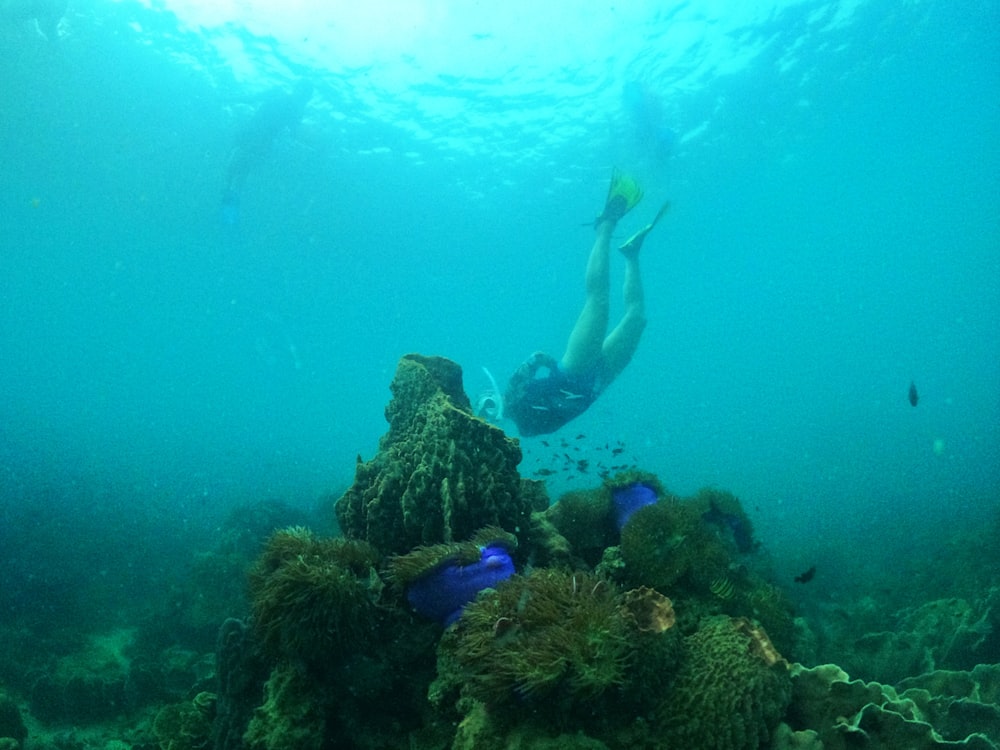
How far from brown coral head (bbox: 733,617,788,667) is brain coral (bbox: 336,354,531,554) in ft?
6.53

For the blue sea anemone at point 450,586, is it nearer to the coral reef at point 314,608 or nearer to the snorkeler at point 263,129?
the coral reef at point 314,608

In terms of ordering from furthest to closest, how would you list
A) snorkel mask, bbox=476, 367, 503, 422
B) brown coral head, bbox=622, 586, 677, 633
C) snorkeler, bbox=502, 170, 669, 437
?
snorkeler, bbox=502, 170, 669, 437 → snorkel mask, bbox=476, 367, 503, 422 → brown coral head, bbox=622, 586, 677, 633

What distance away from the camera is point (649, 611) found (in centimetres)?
312

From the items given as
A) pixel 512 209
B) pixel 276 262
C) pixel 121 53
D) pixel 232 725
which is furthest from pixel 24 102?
pixel 232 725

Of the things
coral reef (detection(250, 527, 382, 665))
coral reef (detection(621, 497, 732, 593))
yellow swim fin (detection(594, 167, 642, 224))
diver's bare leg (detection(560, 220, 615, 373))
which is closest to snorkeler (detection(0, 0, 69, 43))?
yellow swim fin (detection(594, 167, 642, 224))

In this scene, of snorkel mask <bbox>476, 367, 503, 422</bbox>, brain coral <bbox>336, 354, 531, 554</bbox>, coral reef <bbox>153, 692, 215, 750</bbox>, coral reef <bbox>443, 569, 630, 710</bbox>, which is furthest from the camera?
snorkel mask <bbox>476, 367, 503, 422</bbox>

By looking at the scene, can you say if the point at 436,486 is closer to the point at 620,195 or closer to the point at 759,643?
the point at 759,643

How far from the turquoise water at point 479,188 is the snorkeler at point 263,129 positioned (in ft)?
1.48

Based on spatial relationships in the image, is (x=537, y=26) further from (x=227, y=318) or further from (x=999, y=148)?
(x=227, y=318)

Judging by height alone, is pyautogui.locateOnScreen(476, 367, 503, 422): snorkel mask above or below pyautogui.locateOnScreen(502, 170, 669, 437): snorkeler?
below

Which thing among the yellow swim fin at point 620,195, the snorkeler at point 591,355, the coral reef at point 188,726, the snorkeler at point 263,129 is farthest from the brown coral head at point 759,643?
the snorkeler at point 263,129

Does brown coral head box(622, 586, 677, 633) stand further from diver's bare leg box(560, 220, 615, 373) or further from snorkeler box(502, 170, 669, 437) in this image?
diver's bare leg box(560, 220, 615, 373)

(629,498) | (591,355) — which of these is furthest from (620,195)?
(629,498)

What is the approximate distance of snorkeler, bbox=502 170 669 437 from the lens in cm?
1103
